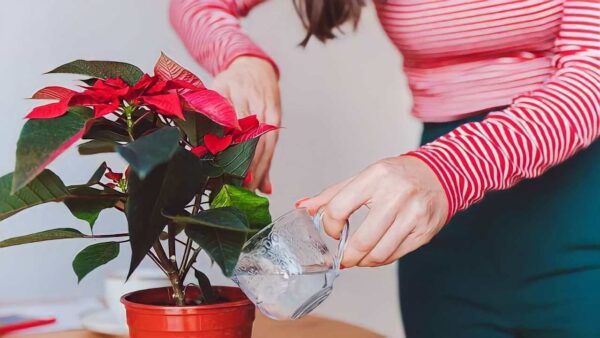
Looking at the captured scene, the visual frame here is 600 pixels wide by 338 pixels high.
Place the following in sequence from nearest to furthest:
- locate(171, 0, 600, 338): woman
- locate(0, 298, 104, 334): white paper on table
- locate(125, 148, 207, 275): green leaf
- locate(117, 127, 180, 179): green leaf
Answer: locate(117, 127, 180, 179): green leaf → locate(125, 148, 207, 275): green leaf → locate(171, 0, 600, 338): woman → locate(0, 298, 104, 334): white paper on table

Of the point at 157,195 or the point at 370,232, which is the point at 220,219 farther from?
the point at 370,232

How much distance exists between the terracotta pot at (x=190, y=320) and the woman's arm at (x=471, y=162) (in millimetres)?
120

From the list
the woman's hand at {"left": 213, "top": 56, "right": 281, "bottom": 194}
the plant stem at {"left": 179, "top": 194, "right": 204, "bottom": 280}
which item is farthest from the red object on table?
the plant stem at {"left": 179, "top": 194, "right": 204, "bottom": 280}

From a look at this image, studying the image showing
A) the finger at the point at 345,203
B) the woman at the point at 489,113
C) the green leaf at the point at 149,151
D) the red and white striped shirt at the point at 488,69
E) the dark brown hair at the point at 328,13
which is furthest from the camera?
the dark brown hair at the point at 328,13

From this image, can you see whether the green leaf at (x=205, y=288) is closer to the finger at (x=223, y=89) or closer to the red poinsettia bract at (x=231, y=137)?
the red poinsettia bract at (x=231, y=137)

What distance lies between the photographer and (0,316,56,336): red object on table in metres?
1.02

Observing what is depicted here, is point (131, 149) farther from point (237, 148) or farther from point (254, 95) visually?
point (254, 95)

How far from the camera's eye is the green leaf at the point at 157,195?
1.83ft

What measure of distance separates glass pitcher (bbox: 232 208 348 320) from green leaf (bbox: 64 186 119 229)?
12 centimetres

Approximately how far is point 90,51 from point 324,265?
0.75m

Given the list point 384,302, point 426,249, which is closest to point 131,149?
point 426,249

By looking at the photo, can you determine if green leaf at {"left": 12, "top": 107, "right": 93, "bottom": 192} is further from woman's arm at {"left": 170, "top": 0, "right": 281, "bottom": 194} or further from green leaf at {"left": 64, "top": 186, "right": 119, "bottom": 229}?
woman's arm at {"left": 170, "top": 0, "right": 281, "bottom": 194}

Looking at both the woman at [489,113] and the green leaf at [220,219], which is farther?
the woman at [489,113]

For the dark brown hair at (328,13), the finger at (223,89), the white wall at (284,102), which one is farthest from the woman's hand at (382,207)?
the white wall at (284,102)
